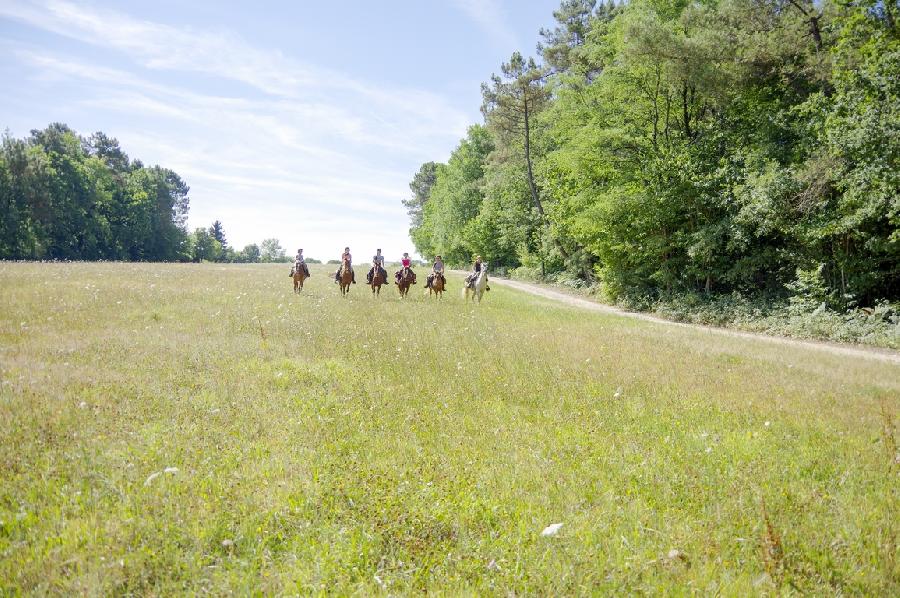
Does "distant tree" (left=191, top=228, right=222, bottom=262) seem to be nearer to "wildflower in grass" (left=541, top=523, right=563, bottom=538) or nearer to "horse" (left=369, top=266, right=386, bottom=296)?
"horse" (left=369, top=266, right=386, bottom=296)

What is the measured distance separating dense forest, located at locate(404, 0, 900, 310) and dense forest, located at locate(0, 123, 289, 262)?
6796 cm

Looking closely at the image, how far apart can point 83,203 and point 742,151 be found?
290 ft

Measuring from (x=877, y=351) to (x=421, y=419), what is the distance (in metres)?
16.9

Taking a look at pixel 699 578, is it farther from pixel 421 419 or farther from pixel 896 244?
pixel 896 244

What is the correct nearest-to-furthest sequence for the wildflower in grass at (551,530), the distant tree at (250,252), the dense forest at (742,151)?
the wildflower in grass at (551,530), the dense forest at (742,151), the distant tree at (250,252)

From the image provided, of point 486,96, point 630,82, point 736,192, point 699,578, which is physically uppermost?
point 486,96

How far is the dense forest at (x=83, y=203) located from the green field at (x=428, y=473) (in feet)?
223

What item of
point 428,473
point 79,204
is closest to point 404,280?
point 428,473

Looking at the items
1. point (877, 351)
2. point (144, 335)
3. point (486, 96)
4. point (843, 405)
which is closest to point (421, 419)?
point (843, 405)

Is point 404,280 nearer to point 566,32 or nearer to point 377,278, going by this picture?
point 377,278

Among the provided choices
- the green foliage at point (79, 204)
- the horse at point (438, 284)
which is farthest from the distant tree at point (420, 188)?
the horse at point (438, 284)

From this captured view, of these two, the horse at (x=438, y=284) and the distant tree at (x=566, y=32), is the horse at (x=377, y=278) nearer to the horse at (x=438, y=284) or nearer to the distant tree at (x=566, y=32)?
the horse at (x=438, y=284)

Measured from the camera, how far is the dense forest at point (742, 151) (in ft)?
58.7

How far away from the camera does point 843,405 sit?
8594 mm
